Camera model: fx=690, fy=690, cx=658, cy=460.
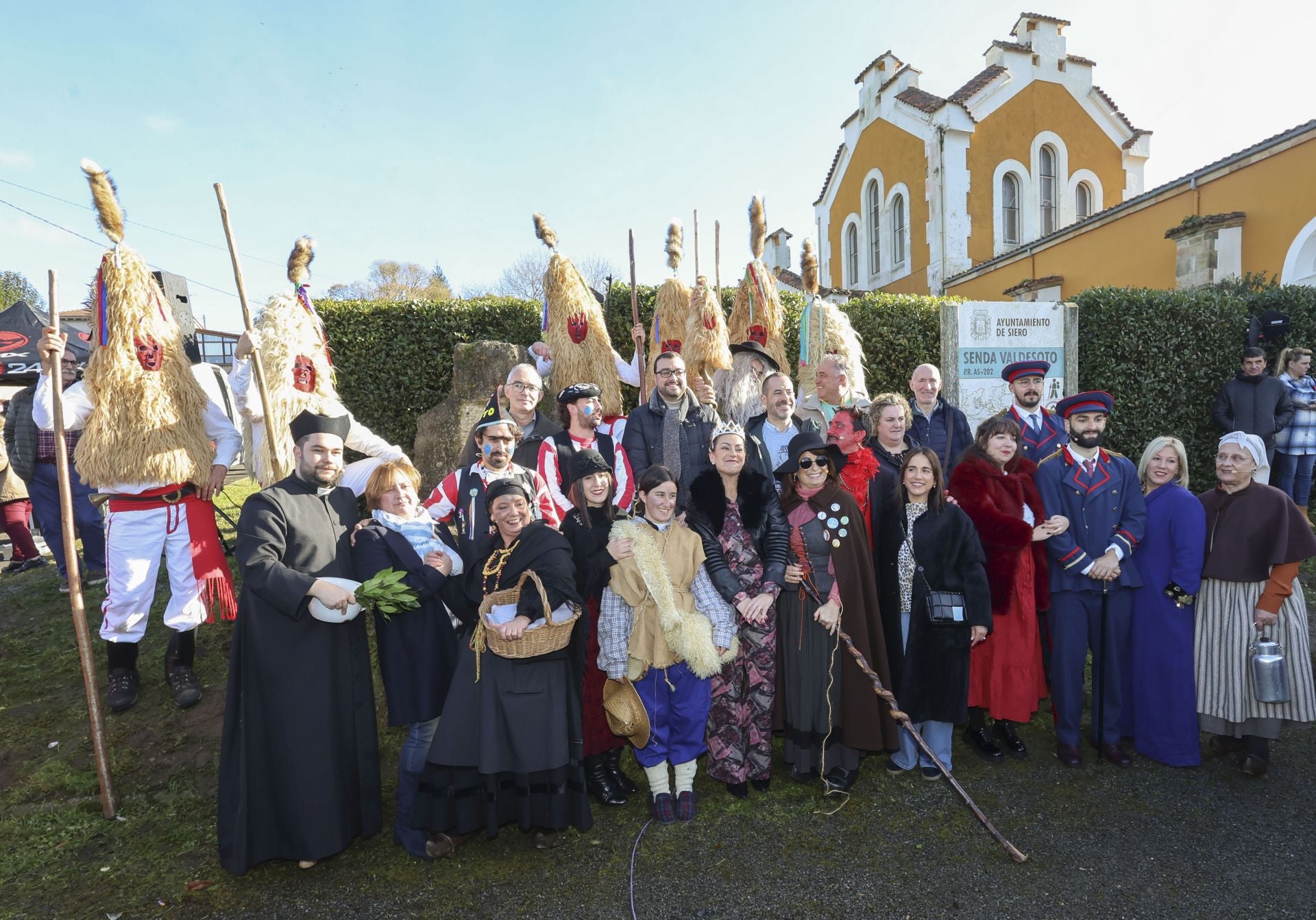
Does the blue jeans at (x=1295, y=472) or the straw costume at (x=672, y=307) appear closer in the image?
the straw costume at (x=672, y=307)

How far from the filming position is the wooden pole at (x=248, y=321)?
380 centimetres

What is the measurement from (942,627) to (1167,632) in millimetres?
1321

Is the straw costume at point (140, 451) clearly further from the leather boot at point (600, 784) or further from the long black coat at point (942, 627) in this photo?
the long black coat at point (942, 627)

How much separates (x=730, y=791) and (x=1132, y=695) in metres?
2.36

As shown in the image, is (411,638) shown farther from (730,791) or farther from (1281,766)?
(1281,766)

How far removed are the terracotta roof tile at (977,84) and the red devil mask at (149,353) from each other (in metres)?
21.5

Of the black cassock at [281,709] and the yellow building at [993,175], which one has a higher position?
the yellow building at [993,175]

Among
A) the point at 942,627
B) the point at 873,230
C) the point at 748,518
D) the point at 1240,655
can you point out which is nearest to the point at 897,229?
the point at 873,230

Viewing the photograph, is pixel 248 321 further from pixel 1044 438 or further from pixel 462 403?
pixel 1044 438

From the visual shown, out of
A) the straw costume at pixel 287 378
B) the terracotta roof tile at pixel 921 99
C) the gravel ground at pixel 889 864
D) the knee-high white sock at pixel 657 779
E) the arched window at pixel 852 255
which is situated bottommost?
the gravel ground at pixel 889 864

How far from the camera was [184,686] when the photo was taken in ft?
14.3

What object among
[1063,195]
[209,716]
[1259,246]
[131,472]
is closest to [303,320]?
[131,472]

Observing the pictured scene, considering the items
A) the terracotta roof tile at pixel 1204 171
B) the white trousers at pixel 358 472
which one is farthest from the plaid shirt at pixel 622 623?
the terracotta roof tile at pixel 1204 171

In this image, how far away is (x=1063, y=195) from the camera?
21.4 meters
